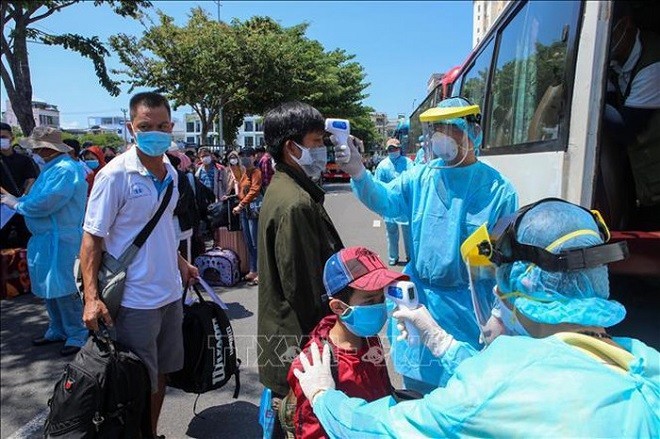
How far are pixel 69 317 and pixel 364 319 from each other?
3.61m

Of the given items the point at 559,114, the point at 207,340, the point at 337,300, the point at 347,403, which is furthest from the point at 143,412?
the point at 559,114

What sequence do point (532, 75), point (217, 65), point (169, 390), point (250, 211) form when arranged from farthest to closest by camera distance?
point (217, 65) < point (250, 211) < point (169, 390) < point (532, 75)

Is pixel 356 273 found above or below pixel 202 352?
above

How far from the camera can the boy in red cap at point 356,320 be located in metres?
1.71

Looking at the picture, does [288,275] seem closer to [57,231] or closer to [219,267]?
[57,231]

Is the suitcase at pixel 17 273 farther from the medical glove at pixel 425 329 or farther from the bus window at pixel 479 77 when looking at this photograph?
the bus window at pixel 479 77

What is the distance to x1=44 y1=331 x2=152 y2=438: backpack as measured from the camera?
2197 millimetres

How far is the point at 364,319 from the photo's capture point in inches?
69.2

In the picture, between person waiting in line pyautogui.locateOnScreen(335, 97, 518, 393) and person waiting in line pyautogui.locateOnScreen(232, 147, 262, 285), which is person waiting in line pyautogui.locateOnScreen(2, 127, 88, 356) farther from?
person waiting in line pyautogui.locateOnScreen(335, 97, 518, 393)

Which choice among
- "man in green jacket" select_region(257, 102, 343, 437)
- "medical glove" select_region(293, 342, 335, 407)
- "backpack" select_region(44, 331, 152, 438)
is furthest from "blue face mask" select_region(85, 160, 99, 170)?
"medical glove" select_region(293, 342, 335, 407)

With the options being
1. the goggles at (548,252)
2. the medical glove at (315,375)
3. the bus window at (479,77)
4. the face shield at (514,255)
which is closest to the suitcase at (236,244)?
the bus window at (479,77)

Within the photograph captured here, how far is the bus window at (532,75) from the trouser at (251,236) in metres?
3.58

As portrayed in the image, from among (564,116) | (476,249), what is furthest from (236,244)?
(476,249)

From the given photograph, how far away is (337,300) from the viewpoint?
5.83 feet
